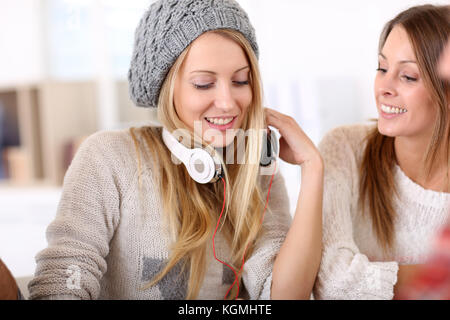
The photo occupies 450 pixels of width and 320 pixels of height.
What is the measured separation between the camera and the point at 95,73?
139 inches

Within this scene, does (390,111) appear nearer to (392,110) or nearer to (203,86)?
(392,110)

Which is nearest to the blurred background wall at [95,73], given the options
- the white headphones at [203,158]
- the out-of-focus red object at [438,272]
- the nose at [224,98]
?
the white headphones at [203,158]

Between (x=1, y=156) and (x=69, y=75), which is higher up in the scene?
(x=69, y=75)

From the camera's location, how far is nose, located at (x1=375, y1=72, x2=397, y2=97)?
41.6 inches

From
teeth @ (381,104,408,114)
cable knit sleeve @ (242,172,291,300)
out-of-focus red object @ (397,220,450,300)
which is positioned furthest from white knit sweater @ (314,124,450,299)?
out-of-focus red object @ (397,220,450,300)

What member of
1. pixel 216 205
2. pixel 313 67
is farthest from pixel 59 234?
pixel 313 67

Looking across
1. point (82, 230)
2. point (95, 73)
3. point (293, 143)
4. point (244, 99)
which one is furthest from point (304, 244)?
point (95, 73)

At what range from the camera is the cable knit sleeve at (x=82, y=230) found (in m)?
0.92

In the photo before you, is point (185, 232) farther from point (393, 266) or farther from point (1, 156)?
point (1, 156)

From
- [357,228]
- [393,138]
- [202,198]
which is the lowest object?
[357,228]

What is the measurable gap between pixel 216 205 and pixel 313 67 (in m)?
2.13

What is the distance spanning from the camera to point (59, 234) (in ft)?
3.16

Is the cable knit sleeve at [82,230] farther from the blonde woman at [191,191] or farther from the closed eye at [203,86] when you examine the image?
the closed eye at [203,86]

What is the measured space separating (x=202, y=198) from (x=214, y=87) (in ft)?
0.90
